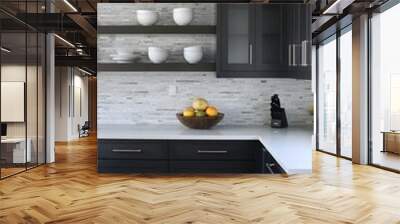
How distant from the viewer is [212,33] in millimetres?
3426

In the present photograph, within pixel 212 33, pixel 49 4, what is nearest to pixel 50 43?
pixel 49 4

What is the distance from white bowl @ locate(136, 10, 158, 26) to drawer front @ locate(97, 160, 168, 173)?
1165 millimetres

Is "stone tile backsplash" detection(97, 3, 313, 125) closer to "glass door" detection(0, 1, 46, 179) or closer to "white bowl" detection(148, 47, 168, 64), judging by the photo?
"white bowl" detection(148, 47, 168, 64)

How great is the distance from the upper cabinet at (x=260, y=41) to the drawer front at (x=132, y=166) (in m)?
0.93

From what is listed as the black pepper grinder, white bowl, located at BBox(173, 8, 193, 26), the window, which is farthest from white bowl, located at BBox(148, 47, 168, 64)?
the window

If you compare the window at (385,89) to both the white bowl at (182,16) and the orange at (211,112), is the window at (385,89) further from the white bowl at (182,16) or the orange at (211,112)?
the white bowl at (182,16)

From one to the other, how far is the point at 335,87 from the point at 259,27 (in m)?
3.61

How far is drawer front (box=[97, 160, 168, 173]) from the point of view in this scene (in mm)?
3246

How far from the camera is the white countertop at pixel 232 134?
3043 mm

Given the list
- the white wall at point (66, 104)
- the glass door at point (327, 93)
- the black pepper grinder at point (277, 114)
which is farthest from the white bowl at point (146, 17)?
the white wall at point (66, 104)

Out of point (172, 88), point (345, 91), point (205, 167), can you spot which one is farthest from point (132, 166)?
point (345, 91)

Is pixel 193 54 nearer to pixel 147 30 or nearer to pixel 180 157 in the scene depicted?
pixel 147 30

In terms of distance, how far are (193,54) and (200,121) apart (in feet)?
1.89

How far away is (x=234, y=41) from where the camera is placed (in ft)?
11.1
